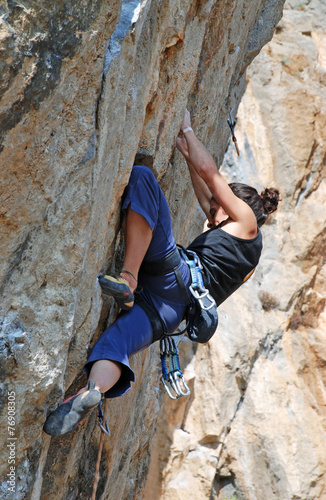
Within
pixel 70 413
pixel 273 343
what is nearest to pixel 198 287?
pixel 70 413

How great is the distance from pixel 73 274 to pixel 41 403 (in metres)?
0.62

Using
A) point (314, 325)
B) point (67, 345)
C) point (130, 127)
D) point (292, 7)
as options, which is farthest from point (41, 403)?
point (292, 7)

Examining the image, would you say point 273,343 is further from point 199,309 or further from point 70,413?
point 70,413

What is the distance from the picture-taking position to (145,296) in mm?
3396

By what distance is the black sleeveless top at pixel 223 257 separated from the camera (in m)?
3.60

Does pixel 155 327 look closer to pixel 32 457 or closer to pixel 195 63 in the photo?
pixel 32 457

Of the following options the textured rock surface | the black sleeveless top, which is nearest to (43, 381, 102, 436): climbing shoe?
the black sleeveless top

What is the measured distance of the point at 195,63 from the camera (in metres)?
4.06

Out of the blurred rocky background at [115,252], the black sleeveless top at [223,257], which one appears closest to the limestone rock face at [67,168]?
the blurred rocky background at [115,252]

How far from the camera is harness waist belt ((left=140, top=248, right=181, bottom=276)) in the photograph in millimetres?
3314

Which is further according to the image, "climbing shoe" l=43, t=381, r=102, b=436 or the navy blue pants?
the navy blue pants

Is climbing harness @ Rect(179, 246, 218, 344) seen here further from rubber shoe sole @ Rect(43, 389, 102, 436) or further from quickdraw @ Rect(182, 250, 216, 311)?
rubber shoe sole @ Rect(43, 389, 102, 436)

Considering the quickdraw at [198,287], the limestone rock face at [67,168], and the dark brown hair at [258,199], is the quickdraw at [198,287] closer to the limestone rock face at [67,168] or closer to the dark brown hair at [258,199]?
the limestone rock face at [67,168]

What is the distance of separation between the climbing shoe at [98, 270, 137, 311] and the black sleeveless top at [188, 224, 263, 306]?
2.25 feet
